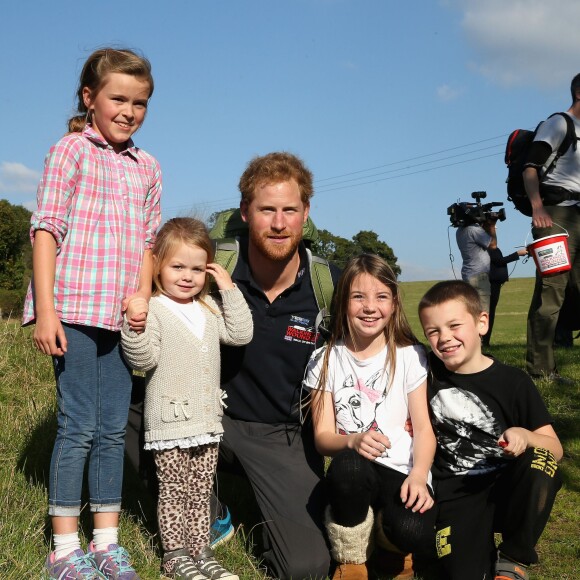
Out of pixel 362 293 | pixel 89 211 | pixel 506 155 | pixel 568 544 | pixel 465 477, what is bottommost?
pixel 568 544

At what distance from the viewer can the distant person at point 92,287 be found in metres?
3.26

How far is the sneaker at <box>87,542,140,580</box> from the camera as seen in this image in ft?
10.6

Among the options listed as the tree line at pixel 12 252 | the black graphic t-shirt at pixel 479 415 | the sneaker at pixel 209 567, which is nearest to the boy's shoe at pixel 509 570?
the black graphic t-shirt at pixel 479 415

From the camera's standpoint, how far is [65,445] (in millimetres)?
3344

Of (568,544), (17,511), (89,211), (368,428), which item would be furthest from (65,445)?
(568,544)

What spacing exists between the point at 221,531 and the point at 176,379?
96 cm

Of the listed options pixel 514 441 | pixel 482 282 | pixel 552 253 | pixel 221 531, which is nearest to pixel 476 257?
pixel 482 282

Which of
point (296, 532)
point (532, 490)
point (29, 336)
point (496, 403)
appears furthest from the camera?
point (29, 336)

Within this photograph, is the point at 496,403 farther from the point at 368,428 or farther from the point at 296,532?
the point at 296,532

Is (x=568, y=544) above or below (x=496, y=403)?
below

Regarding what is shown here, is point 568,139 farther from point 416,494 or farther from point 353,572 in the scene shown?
point 353,572

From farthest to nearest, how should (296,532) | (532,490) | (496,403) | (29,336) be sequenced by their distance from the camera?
(29,336) < (296,532) < (496,403) < (532,490)

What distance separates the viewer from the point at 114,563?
3277mm

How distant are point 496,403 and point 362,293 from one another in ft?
2.71
